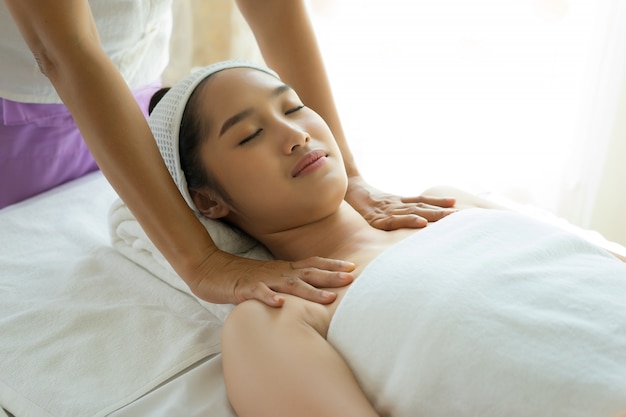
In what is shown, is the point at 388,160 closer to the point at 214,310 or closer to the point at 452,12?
the point at 452,12

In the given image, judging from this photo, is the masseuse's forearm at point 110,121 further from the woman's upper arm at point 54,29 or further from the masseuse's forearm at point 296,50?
the masseuse's forearm at point 296,50

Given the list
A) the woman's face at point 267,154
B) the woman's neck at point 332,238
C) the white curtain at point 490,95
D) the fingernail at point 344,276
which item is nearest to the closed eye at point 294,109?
the woman's face at point 267,154

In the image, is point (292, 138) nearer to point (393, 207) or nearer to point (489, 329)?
point (393, 207)

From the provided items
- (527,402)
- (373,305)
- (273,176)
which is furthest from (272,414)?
(273,176)

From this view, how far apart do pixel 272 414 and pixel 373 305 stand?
0.80ft

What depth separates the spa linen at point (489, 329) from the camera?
39.3 inches

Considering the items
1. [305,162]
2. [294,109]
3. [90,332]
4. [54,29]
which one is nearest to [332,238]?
[305,162]

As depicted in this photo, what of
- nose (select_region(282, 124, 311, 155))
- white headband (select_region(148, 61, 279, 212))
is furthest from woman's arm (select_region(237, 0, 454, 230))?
nose (select_region(282, 124, 311, 155))

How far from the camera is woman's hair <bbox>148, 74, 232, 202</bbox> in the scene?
4.76ft

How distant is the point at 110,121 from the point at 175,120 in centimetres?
15

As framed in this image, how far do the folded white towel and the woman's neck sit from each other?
0.29ft

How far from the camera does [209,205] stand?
153 centimetres

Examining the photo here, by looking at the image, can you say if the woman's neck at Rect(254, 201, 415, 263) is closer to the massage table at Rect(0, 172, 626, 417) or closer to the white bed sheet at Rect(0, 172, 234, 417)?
the massage table at Rect(0, 172, 626, 417)

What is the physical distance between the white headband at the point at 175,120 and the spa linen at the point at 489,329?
0.50 meters
